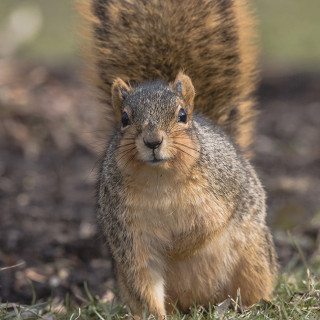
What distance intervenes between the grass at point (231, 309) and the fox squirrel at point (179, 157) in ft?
0.31

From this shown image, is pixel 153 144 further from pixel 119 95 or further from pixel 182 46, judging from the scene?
pixel 182 46

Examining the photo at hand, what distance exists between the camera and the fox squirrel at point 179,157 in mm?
2637

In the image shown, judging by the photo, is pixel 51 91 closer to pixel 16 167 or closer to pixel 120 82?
pixel 16 167

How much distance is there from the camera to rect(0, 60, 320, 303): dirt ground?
3953 millimetres

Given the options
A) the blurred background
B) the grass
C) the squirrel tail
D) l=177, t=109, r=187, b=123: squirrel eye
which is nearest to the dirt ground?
the blurred background

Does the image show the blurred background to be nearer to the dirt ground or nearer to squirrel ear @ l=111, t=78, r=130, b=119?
the dirt ground

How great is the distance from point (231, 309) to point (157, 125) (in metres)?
0.97

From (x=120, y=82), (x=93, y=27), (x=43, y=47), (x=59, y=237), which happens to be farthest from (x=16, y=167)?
(x=43, y=47)

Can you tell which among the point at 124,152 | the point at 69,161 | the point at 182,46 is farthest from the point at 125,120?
the point at 69,161

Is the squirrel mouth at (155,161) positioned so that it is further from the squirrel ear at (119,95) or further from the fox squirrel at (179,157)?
the squirrel ear at (119,95)

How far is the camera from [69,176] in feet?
17.6

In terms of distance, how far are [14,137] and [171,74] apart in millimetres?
2717

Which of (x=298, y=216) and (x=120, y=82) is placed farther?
(x=298, y=216)

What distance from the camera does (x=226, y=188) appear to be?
2879 mm
